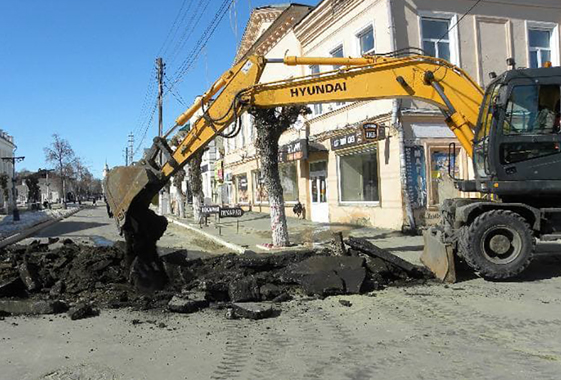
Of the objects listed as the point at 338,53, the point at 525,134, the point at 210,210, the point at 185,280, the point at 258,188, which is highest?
the point at 338,53

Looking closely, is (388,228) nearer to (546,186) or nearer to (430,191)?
(430,191)

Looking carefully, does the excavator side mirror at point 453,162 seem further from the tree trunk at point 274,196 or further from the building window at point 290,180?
the building window at point 290,180

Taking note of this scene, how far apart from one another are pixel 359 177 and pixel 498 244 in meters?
10.8

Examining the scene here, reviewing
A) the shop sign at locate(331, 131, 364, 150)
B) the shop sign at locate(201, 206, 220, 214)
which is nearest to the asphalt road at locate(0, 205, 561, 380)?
the shop sign at locate(331, 131, 364, 150)

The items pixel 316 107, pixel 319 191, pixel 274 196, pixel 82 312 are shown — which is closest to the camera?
pixel 82 312

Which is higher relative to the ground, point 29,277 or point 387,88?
point 387,88

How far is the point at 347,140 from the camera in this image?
18.3 meters

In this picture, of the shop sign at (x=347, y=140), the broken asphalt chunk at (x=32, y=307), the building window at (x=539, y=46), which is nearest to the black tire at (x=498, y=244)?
the broken asphalt chunk at (x=32, y=307)

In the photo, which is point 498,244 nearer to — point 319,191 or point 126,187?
point 126,187

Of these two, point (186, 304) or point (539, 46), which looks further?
point (539, 46)

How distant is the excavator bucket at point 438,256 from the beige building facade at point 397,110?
223 inches

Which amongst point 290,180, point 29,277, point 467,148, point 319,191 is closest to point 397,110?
point 467,148

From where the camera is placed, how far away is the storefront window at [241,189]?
33.2 meters

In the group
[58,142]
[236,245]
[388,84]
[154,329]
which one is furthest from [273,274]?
[58,142]
